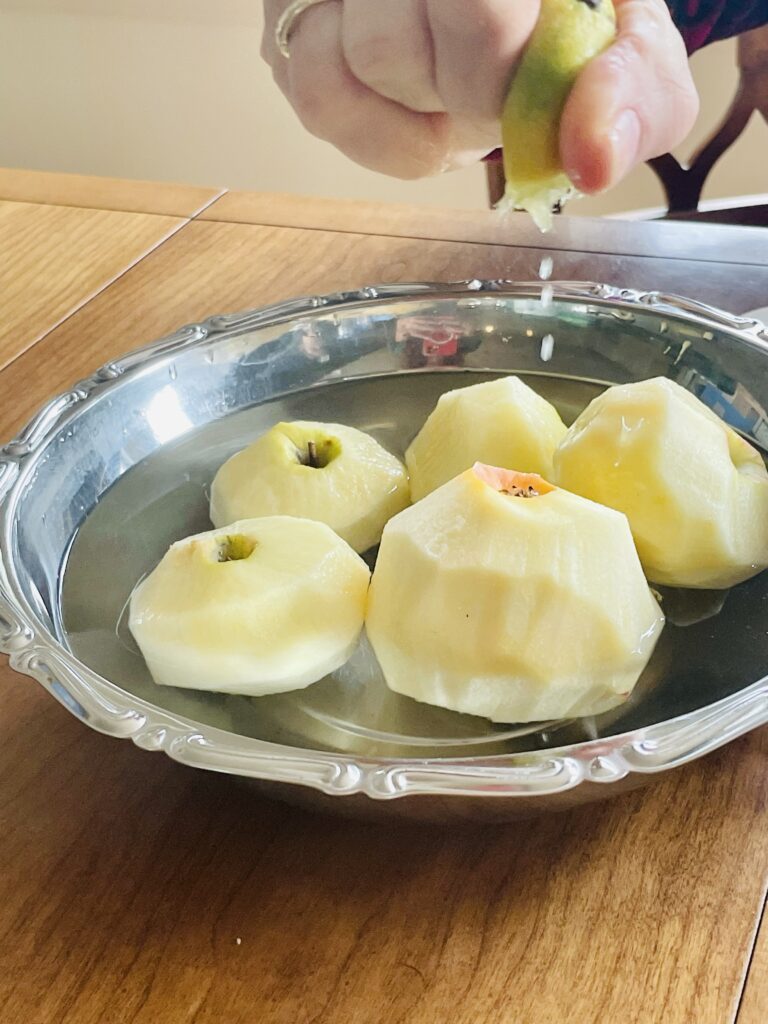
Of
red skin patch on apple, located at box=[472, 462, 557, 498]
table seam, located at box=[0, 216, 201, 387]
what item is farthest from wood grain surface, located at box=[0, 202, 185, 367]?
red skin patch on apple, located at box=[472, 462, 557, 498]

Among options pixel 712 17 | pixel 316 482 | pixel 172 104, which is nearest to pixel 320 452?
pixel 316 482

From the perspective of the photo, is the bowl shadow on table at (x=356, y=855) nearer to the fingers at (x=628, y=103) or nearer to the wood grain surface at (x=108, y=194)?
the fingers at (x=628, y=103)

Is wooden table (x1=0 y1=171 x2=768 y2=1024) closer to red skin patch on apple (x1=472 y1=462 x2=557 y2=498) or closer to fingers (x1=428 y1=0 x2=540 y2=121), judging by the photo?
red skin patch on apple (x1=472 y1=462 x2=557 y2=498)

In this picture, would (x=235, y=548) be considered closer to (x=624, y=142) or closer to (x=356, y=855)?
(x=356, y=855)

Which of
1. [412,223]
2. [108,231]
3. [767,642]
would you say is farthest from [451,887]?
[108,231]

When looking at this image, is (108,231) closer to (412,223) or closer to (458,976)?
(412,223)

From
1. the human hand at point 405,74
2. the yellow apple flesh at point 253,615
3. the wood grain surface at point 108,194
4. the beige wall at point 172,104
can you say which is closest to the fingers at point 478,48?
the human hand at point 405,74
